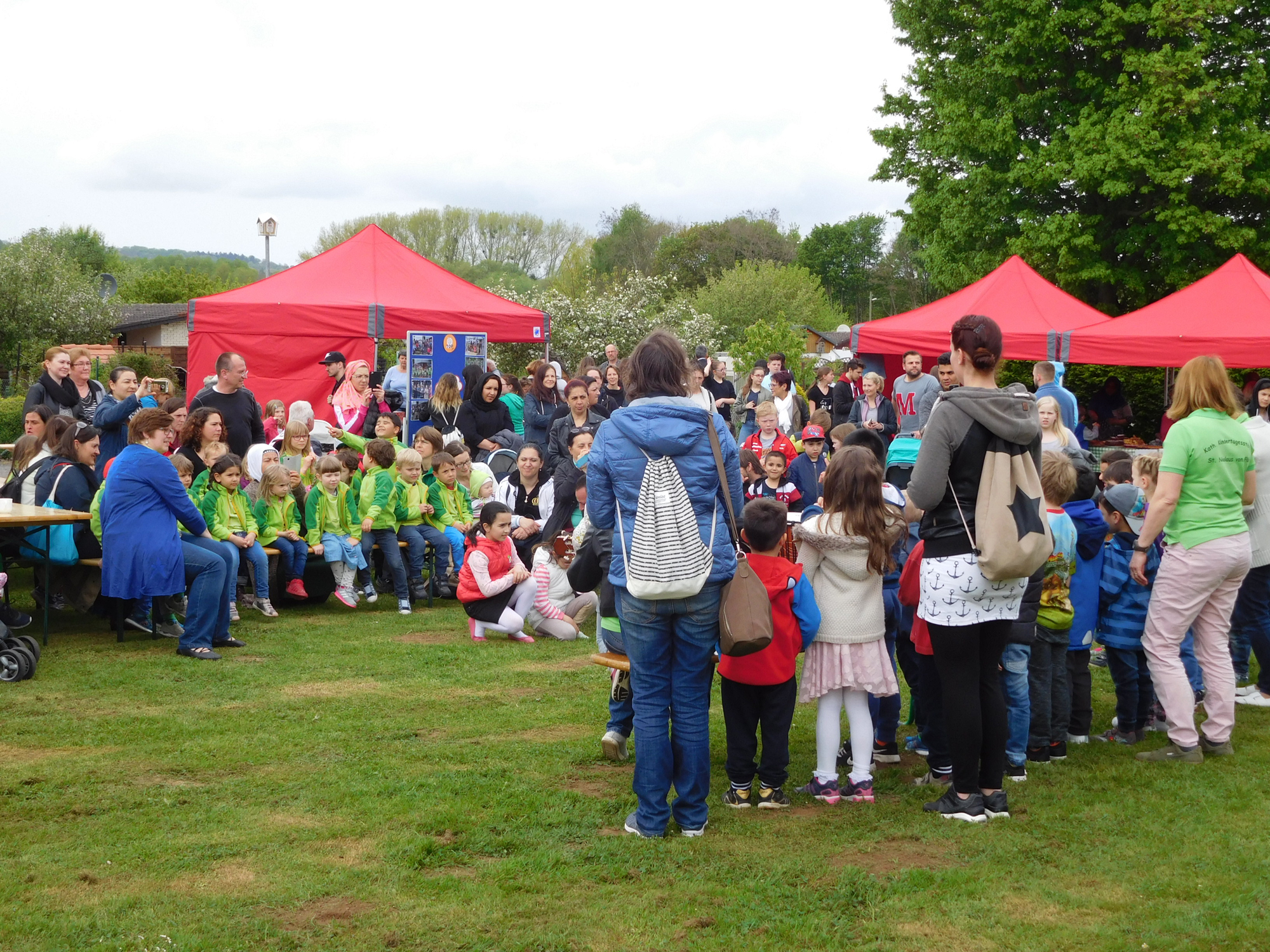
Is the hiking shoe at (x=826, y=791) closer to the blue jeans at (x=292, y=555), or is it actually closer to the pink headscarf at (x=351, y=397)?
the blue jeans at (x=292, y=555)

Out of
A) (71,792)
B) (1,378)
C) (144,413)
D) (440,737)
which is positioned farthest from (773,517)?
(1,378)

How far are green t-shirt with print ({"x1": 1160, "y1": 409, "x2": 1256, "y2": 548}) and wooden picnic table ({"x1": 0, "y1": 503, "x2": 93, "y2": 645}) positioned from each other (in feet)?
22.5

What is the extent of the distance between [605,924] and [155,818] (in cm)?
212

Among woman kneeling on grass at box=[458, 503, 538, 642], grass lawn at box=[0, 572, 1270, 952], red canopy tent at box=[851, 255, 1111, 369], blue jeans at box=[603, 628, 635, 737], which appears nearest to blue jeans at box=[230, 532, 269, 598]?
woman kneeling on grass at box=[458, 503, 538, 642]

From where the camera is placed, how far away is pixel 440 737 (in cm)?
592

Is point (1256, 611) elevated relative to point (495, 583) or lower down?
elevated

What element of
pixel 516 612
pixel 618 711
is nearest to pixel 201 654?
pixel 516 612

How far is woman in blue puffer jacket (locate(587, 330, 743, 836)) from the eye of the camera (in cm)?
430

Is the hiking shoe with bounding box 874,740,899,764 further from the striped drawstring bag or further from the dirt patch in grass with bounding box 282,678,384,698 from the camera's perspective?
the dirt patch in grass with bounding box 282,678,384,698

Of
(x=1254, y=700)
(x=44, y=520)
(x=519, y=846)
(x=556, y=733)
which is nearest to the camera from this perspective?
(x=519, y=846)

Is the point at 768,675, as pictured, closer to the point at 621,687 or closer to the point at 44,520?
the point at 621,687

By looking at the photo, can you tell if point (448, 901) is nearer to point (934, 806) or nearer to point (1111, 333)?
point (934, 806)

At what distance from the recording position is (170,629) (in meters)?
8.52

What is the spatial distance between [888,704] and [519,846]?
1.97 meters
